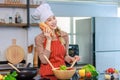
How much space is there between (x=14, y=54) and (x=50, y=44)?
5.13ft

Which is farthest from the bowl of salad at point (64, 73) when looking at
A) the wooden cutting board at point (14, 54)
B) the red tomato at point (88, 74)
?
the wooden cutting board at point (14, 54)

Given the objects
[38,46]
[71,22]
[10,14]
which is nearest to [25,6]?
[10,14]

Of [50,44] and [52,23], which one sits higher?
[52,23]

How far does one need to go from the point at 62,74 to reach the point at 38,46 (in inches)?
20.6

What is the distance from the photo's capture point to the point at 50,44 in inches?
84.7

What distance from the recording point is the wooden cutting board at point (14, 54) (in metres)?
3.58

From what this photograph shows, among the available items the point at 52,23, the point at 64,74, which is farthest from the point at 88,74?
the point at 52,23

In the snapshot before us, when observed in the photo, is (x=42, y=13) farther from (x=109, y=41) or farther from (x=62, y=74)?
(x=109, y=41)

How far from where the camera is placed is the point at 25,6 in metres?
3.71

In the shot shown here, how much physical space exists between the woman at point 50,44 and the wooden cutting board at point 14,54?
1349 mm

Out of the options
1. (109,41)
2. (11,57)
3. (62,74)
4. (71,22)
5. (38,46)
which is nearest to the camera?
(62,74)

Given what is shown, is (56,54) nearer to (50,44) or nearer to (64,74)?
(50,44)

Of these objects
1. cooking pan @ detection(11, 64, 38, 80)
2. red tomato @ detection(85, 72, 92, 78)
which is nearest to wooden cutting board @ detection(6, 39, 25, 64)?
cooking pan @ detection(11, 64, 38, 80)

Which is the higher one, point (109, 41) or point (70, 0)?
point (70, 0)
